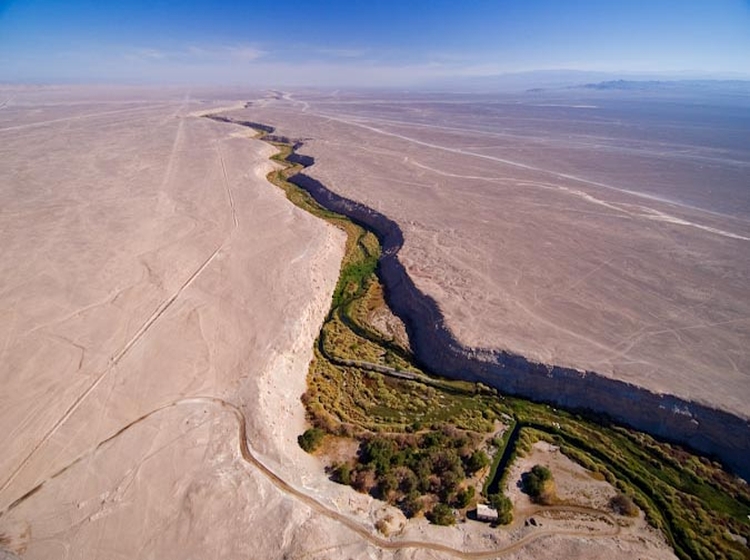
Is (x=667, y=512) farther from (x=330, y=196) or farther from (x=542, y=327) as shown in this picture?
(x=330, y=196)

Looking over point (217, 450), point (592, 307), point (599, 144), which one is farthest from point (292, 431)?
point (599, 144)

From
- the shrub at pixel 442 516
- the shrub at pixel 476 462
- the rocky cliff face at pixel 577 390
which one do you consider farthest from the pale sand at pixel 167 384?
the rocky cliff face at pixel 577 390

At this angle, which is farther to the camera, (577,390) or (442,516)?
(577,390)

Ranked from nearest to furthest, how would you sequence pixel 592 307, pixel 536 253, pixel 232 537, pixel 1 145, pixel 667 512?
pixel 232 537 → pixel 667 512 → pixel 592 307 → pixel 536 253 → pixel 1 145

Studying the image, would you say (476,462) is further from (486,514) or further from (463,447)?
(486,514)

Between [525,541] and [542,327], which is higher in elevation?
[542,327]

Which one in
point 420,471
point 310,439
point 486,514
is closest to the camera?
point 486,514

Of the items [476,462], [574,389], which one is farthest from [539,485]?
[574,389]
